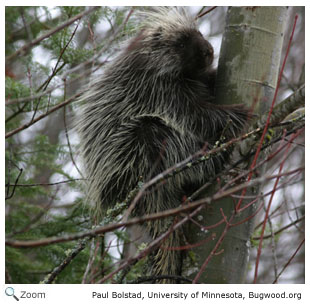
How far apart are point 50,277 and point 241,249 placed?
891 millimetres

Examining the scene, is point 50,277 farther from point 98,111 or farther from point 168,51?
point 168,51

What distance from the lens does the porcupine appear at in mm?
2209

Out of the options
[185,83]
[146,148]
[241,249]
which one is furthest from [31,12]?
[241,249]

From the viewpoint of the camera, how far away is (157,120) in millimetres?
2406

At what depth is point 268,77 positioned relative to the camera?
2.12m
